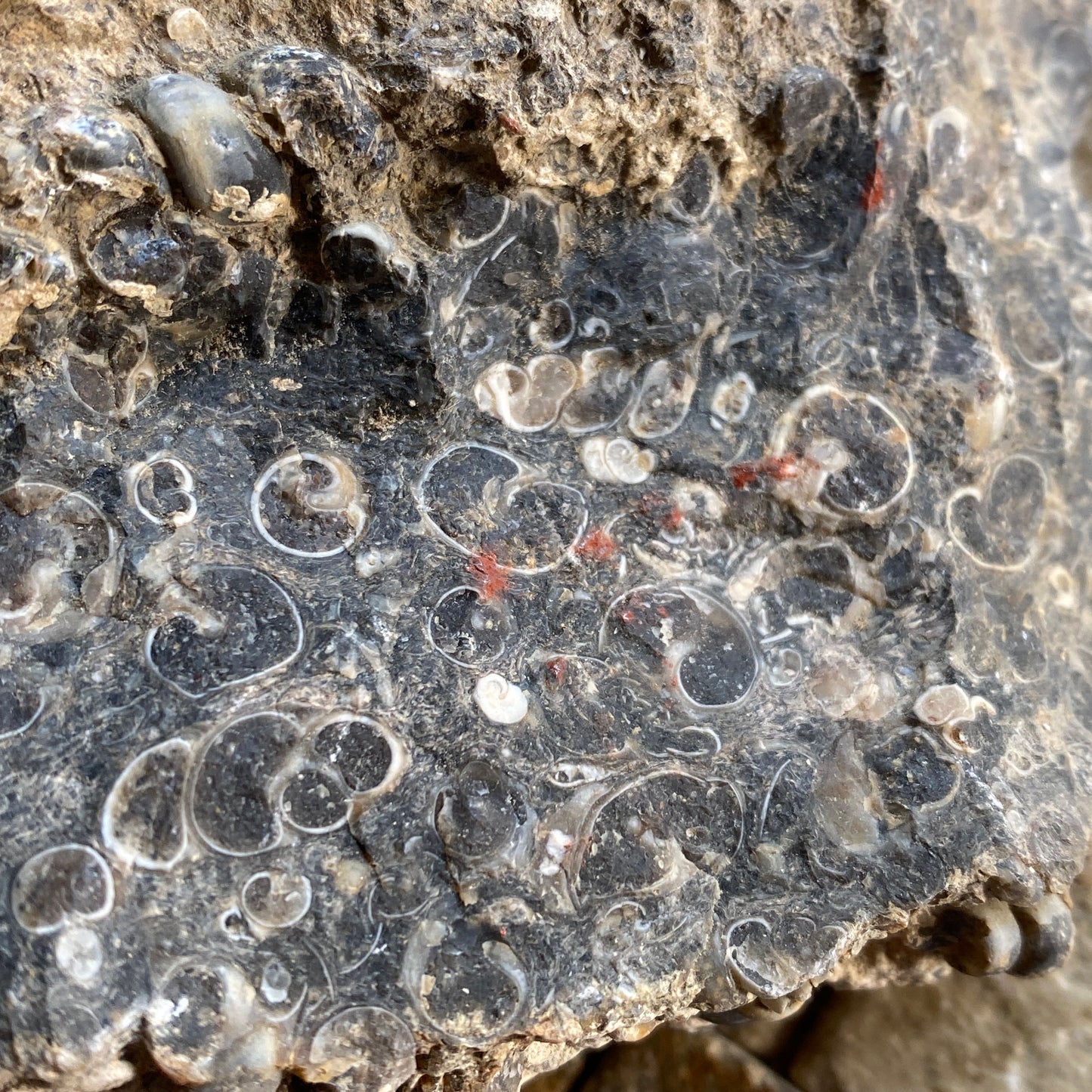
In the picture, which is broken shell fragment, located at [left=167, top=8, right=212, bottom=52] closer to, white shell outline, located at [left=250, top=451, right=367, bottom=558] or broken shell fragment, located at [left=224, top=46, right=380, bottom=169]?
broken shell fragment, located at [left=224, top=46, right=380, bottom=169]

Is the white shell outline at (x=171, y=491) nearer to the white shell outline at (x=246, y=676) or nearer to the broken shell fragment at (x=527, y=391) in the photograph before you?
the white shell outline at (x=246, y=676)

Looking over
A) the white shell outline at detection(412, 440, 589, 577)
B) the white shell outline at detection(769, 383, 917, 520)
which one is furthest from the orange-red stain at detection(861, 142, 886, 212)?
the white shell outline at detection(412, 440, 589, 577)

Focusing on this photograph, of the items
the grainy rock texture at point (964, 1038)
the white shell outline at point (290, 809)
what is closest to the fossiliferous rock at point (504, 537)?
the white shell outline at point (290, 809)

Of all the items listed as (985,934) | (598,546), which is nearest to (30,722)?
(598,546)

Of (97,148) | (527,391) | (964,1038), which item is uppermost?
(97,148)

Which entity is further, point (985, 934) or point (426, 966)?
point (985, 934)

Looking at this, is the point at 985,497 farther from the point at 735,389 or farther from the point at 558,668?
the point at 558,668
